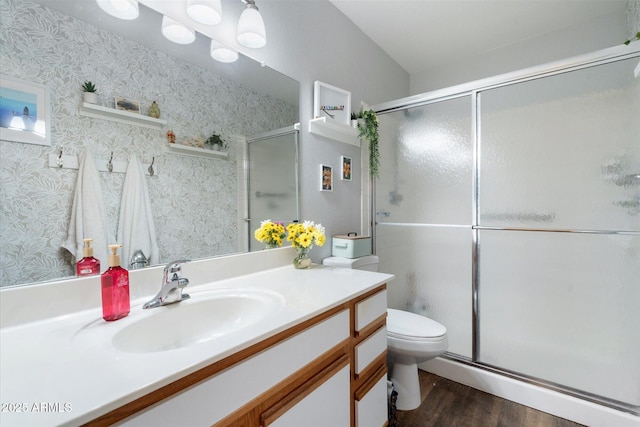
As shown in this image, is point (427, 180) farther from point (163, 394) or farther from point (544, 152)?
point (163, 394)

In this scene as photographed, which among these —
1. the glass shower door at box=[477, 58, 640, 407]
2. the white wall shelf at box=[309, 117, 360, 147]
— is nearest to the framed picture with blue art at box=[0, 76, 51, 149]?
the white wall shelf at box=[309, 117, 360, 147]

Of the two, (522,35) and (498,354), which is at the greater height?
(522,35)

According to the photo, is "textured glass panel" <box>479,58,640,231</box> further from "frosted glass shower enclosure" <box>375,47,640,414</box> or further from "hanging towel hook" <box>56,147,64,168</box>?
"hanging towel hook" <box>56,147,64,168</box>

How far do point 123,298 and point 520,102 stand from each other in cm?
229

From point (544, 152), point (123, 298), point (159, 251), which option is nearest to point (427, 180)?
point (544, 152)

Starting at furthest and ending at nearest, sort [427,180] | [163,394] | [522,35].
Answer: [522,35], [427,180], [163,394]

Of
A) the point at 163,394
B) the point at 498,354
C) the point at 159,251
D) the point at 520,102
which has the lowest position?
the point at 498,354

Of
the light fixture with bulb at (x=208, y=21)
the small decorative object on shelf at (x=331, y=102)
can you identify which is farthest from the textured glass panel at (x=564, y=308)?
the light fixture with bulb at (x=208, y=21)

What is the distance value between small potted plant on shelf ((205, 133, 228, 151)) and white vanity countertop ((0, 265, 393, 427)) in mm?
666

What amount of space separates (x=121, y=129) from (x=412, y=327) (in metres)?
1.70

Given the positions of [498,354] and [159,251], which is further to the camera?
[498,354]

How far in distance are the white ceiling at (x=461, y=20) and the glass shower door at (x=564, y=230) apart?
0.66 m

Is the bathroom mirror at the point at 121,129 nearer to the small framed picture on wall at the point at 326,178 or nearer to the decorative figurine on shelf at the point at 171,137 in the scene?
the decorative figurine on shelf at the point at 171,137

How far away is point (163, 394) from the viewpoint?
559 mm
